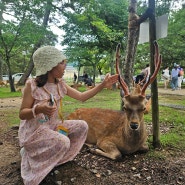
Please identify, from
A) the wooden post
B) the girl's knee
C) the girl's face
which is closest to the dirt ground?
the wooden post

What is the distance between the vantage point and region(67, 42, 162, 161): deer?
3680 mm

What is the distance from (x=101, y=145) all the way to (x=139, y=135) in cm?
74

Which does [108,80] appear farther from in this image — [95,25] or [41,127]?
[95,25]

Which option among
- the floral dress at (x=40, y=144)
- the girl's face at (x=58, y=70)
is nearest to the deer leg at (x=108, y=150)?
Result: the floral dress at (x=40, y=144)

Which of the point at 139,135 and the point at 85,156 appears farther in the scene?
the point at 85,156

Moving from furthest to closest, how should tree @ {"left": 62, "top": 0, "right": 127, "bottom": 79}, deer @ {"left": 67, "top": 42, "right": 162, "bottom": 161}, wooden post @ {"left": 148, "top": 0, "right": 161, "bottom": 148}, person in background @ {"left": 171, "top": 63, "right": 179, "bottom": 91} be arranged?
person in background @ {"left": 171, "top": 63, "right": 179, "bottom": 91}
tree @ {"left": 62, "top": 0, "right": 127, "bottom": 79}
wooden post @ {"left": 148, "top": 0, "right": 161, "bottom": 148}
deer @ {"left": 67, "top": 42, "right": 162, "bottom": 161}

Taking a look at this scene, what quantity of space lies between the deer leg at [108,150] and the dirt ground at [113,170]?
69 millimetres

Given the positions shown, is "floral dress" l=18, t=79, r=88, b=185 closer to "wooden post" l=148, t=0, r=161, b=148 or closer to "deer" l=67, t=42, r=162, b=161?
"deer" l=67, t=42, r=162, b=161

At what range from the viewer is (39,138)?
3336 millimetres

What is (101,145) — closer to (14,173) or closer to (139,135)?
(139,135)

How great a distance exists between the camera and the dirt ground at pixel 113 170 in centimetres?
350

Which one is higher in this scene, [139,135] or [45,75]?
[45,75]

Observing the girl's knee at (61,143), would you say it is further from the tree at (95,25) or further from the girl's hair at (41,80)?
the tree at (95,25)

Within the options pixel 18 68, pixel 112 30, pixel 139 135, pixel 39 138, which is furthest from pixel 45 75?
pixel 18 68
